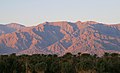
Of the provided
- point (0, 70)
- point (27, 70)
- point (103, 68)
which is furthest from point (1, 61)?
point (103, 68)

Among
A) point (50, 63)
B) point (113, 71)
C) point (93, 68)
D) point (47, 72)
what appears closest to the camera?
point (93, 68)

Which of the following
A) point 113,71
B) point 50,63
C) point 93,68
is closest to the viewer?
point 93,68

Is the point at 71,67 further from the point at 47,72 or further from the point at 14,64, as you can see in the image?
the point at 14,64

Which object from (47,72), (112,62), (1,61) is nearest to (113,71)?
(112,62)

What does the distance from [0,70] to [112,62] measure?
3106cm

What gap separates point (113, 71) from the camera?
76.6 m

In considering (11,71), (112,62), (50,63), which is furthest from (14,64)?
(112,62)

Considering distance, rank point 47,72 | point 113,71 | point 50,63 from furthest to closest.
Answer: point 50,63, point 47,72, point 113,71

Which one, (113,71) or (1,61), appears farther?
(1,61)

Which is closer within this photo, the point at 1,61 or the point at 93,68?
the point at 93,68

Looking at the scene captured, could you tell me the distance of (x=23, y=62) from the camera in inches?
3531

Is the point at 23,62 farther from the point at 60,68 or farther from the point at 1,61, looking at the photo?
the point at 60,68

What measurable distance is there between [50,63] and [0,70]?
1413 centimetres

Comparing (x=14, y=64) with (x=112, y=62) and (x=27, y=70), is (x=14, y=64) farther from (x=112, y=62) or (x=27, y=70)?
(x=112, y=62)
